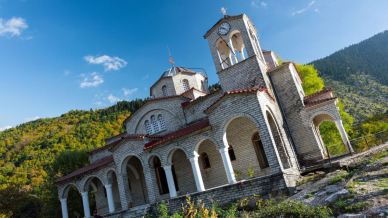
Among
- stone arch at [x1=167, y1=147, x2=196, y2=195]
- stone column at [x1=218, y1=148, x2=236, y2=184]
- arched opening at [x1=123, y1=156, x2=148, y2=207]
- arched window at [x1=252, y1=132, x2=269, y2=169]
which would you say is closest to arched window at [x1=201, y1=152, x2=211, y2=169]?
stone arch at [x1=167, y1=147, x2=196, y2=195]

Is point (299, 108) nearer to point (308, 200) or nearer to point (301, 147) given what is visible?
point (301, 147)

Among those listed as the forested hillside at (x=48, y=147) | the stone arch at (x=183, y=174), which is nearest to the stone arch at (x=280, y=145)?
the stone arch at (x=183, y=174)

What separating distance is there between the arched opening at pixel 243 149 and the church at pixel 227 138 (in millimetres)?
49

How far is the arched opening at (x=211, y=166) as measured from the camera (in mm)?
15551

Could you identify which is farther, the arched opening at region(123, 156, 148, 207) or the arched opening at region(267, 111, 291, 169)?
the arched opening at region(123, 156, 148, 207)

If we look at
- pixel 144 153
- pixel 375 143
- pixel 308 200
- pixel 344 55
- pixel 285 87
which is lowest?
pixel 308 200

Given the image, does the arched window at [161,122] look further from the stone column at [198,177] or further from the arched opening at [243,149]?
the stone column at [198,177]

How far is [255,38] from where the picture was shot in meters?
17.7

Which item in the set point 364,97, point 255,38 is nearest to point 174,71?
point 255,38

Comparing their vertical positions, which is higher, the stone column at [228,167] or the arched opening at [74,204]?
the arched opening at [74,204]

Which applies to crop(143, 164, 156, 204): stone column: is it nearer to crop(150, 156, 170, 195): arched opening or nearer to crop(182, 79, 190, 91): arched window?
crop(150, 156, 170, 195): arched opening

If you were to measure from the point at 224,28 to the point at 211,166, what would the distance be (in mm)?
8010

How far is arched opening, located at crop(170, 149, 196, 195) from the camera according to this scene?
16.6 metres

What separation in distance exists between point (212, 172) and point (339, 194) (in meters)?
8.60
